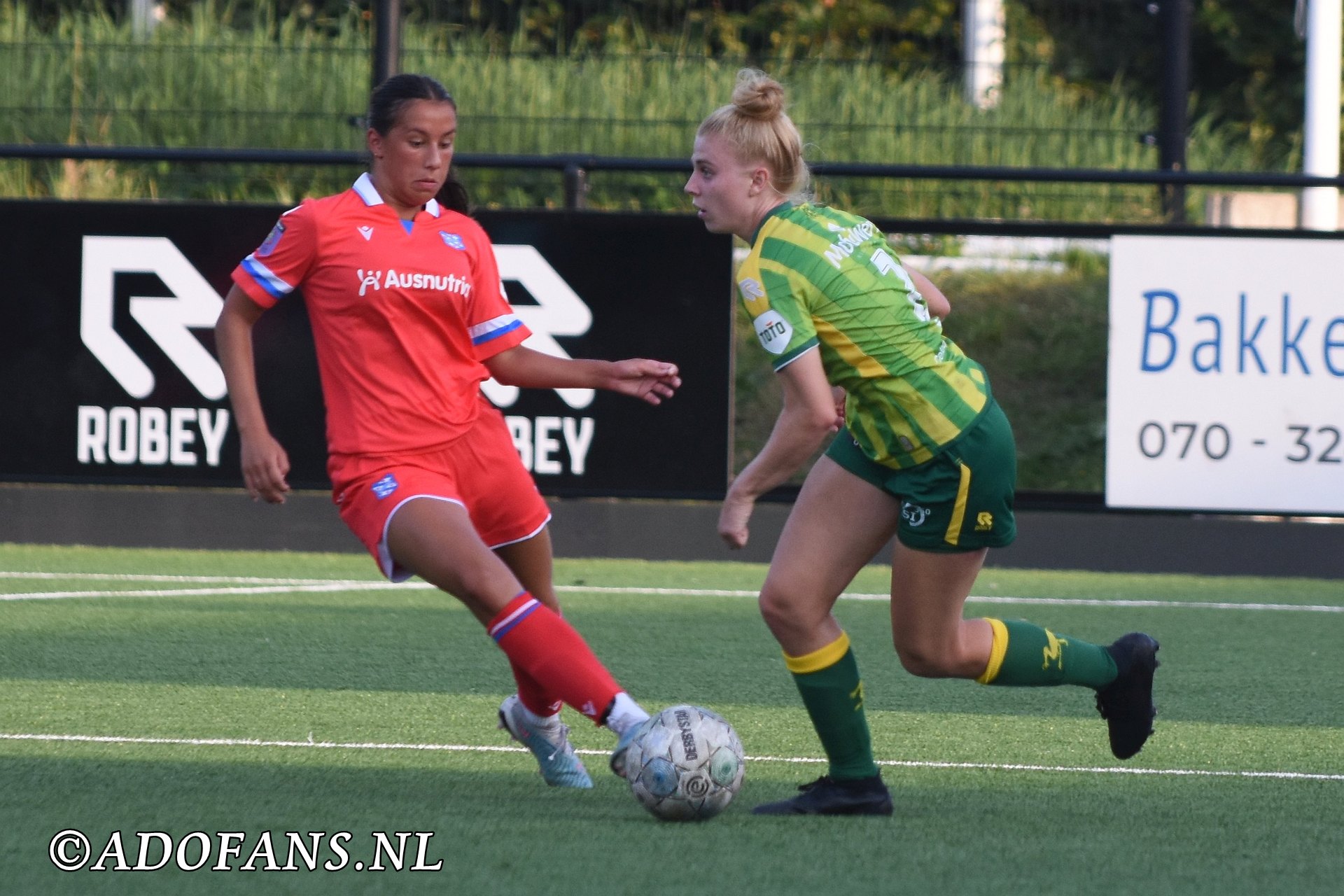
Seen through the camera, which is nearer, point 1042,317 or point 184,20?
point 1042,317

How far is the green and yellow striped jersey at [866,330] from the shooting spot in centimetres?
439

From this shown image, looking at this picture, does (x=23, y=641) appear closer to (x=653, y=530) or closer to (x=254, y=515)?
(x=254, y=515)

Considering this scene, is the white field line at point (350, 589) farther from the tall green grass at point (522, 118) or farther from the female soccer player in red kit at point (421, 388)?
the female soccer player in red kit at point (421, 388)

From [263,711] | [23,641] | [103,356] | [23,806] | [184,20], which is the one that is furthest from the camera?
[184,20]

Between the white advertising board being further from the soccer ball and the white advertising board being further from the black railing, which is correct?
the soccer ball

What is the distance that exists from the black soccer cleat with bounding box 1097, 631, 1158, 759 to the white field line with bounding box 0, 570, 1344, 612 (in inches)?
152

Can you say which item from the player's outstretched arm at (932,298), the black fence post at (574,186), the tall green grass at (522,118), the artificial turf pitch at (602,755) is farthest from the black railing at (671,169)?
the player's outstretched arm at (932,298)

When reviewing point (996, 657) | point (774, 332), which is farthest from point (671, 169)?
point (774, 332)

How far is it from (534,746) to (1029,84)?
9.49 metres

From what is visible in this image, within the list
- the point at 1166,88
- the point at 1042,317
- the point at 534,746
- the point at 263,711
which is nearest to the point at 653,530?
the point at 1042,317

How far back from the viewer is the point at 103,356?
1007 centimetres

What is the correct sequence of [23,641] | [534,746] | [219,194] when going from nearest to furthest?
[534,746] < [23,641] < [219,194]

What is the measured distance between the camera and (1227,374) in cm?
967

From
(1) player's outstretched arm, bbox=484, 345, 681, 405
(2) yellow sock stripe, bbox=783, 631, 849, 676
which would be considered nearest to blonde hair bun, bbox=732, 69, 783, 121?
(1) player's outstretched arm, bbox=484, 345, 681, 405
